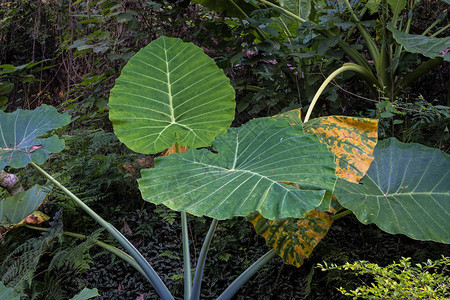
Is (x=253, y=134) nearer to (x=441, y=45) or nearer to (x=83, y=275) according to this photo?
(x=441, y=45)

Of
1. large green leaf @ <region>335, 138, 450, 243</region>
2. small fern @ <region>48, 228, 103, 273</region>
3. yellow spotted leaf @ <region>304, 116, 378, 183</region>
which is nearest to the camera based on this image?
large green leaf @ <region>335, 138, 450, 243</region>

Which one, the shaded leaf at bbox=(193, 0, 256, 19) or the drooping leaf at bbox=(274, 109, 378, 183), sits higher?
the shaded leaf at bbox=(193, 0, 256, 19)

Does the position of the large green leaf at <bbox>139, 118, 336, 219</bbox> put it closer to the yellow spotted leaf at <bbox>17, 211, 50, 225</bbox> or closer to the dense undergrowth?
the dense undergrowth

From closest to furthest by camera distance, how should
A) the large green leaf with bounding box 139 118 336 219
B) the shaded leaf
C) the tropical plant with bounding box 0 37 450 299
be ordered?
the large green leaf with bounding box 139 118 336 219 < the tropical plant with bounding box 0 37 450 299 < the shaded leaf

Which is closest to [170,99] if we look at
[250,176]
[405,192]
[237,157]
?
[237,157]

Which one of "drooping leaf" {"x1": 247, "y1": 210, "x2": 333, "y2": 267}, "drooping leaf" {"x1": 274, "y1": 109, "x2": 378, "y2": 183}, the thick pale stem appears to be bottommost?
the thick pale stem

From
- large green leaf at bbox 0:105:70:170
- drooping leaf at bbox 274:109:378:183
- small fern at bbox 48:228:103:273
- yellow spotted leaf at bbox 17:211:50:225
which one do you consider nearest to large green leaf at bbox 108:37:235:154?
large green leaf at bbox 0:105:70:170

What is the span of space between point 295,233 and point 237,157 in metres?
0.46

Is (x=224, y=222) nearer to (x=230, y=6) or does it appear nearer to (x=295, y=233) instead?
(x=295, y=233)

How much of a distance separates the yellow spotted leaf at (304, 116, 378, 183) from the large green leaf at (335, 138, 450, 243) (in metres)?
0.06

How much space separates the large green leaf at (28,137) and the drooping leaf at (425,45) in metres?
1.58

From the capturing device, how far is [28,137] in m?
1.61

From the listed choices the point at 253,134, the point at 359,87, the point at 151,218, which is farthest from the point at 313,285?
the point at 359,87

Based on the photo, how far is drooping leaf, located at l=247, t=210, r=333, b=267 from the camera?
1520 mm
